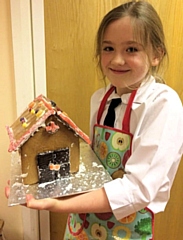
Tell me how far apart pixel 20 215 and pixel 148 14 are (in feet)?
2.76

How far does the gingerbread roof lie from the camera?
662 mm

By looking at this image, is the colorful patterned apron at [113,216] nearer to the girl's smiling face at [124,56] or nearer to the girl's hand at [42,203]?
the girl's smiling face at [124,56]

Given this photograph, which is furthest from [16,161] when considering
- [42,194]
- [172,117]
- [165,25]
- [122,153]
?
[165,25]

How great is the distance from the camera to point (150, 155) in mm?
675

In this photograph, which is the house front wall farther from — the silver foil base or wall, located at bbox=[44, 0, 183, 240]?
wall, located at bbox=[44, 0, 183, 240]

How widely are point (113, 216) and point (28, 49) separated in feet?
1.87

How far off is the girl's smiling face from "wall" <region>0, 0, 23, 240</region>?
1.17 feet

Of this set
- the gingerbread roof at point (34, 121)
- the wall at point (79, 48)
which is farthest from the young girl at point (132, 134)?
the wall at point (79, 48)

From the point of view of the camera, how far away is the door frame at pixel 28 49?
94 cm

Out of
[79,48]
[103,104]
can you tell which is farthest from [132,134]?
[79,48]

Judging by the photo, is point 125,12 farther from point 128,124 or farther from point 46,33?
point 46,33

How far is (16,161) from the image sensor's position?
0.80 m

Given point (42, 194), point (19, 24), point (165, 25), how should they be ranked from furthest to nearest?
point (165, 25)
point (19, 24)
point (42, 194)

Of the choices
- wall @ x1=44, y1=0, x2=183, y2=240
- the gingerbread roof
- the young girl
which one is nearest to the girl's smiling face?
the young girl
